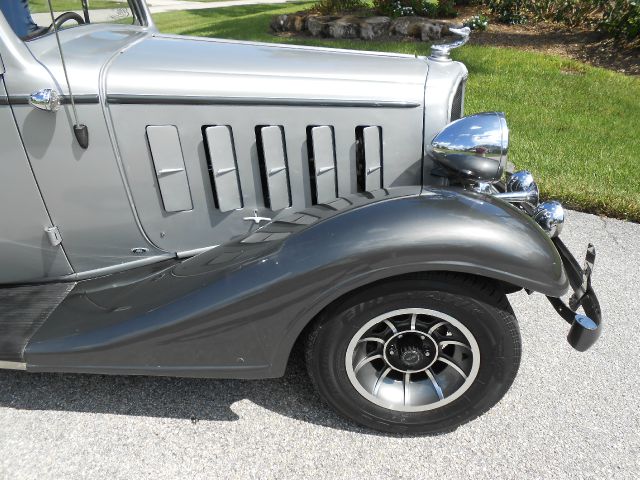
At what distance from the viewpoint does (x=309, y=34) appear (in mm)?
9516

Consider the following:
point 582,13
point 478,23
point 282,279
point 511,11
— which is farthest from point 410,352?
point 511,11

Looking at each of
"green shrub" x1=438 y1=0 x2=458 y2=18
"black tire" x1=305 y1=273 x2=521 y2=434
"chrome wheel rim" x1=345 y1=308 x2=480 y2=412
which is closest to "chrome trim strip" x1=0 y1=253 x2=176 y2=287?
"black tire" x1=305 y1=273 x2=521 y2=434

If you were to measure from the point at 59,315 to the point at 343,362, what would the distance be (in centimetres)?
113

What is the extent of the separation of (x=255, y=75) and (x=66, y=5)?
1.10m

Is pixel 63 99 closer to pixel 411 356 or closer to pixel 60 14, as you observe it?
pixel 60 14

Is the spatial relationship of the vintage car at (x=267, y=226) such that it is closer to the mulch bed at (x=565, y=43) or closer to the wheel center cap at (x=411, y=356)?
the wheel center cap at (x=411, y=356)

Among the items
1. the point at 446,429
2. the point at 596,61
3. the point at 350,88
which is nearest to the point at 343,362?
the point at 446,429

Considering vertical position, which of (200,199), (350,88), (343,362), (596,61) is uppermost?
(350,88)

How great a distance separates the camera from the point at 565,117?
18.7ft

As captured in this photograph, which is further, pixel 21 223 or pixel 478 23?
pixel 478 23

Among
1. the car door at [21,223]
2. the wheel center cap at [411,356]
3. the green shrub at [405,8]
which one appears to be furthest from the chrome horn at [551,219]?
the green shrub at [405,8]

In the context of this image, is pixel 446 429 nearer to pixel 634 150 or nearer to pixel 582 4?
pixel 634 150

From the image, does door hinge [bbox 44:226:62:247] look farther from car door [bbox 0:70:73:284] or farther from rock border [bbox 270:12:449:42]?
rock border [bbox 270:12:449:42]

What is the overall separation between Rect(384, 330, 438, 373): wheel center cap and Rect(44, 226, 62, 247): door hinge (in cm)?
143
